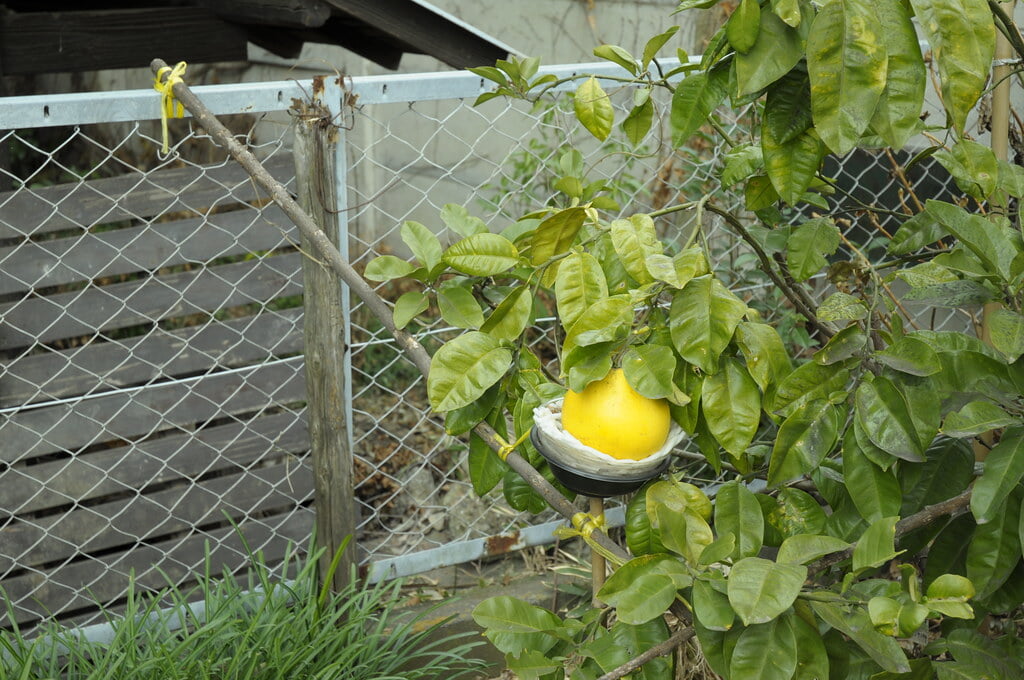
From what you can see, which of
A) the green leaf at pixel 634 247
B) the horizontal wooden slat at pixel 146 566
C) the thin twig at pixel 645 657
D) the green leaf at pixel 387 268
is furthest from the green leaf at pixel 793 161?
the horizontal wooden slat at pixel 146 566

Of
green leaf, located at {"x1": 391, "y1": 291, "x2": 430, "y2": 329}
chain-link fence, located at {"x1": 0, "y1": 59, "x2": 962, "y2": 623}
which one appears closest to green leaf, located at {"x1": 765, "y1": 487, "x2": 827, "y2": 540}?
green leaf, located at {"x1": 391, "y1": 291, "x2": 430, "y2": 329}

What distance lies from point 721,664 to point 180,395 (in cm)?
169

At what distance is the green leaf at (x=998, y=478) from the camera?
1315 millimetres

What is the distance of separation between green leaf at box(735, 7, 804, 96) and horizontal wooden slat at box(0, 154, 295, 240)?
1.36 metres

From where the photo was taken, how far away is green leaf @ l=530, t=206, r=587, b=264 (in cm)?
142

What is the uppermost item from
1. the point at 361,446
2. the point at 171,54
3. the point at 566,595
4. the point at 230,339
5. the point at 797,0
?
the point at 171,54

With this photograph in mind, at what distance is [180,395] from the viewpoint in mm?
2510

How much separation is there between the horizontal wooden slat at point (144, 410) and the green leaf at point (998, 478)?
1763 millimetres

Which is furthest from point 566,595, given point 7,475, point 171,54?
point 171,54

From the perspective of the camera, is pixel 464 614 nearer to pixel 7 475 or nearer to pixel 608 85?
pixel 7 475

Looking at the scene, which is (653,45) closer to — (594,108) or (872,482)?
(594,108)

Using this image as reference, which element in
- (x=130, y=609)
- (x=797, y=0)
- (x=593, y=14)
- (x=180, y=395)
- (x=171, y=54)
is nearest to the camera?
(x=797, y=0)

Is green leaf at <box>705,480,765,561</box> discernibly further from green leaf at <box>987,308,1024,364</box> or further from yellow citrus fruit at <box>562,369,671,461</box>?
green leaf at <box>987,308,1024,364</box>

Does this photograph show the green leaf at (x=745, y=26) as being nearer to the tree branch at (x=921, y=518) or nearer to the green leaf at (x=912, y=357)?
the green leaf at (x=912, y=357)
